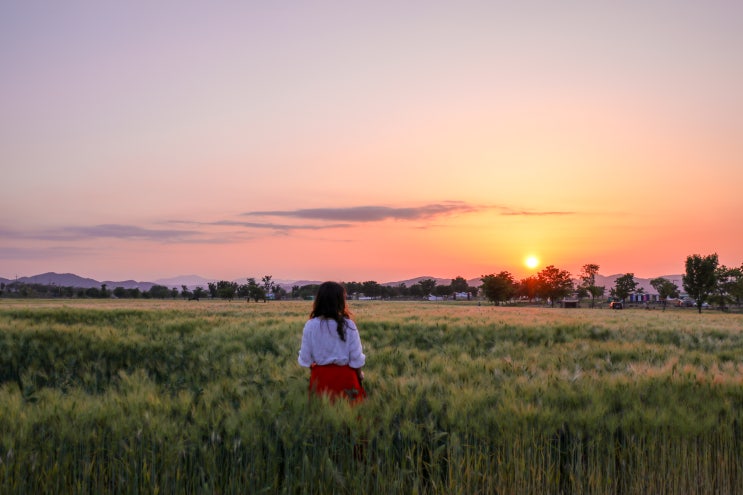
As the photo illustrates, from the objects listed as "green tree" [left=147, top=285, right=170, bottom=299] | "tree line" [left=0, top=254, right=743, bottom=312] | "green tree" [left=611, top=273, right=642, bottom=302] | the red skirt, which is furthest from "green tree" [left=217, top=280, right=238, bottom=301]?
the red skirt

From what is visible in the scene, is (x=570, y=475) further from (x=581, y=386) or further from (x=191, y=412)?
(x=191, y=412)

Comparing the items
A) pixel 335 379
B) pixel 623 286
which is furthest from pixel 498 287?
pixel 335 379

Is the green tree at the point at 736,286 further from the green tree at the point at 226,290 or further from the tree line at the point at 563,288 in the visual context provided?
the green tree at the point at 226,290

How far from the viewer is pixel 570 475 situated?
5.63 metres

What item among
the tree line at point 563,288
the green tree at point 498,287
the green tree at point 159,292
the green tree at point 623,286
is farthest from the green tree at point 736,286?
the green tree at point 159,292

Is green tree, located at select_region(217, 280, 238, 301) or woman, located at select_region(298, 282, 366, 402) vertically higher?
woman, located at select_region(298, 282, 366, 402)

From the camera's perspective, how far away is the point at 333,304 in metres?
7.39

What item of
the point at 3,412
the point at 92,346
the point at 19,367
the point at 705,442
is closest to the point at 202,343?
the point at 92,346

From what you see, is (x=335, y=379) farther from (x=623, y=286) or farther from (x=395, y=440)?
(x=623, y=286)

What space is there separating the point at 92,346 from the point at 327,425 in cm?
1557

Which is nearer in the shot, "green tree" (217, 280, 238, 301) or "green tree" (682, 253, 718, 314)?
"green tree" (682, 253, 718, 314)

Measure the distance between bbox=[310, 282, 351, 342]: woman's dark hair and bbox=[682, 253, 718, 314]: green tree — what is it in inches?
3823

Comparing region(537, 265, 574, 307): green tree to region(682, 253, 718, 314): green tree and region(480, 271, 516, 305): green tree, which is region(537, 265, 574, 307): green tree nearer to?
region(480, 271, 516, 305): green tree

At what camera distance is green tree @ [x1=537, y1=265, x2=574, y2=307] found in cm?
13400
